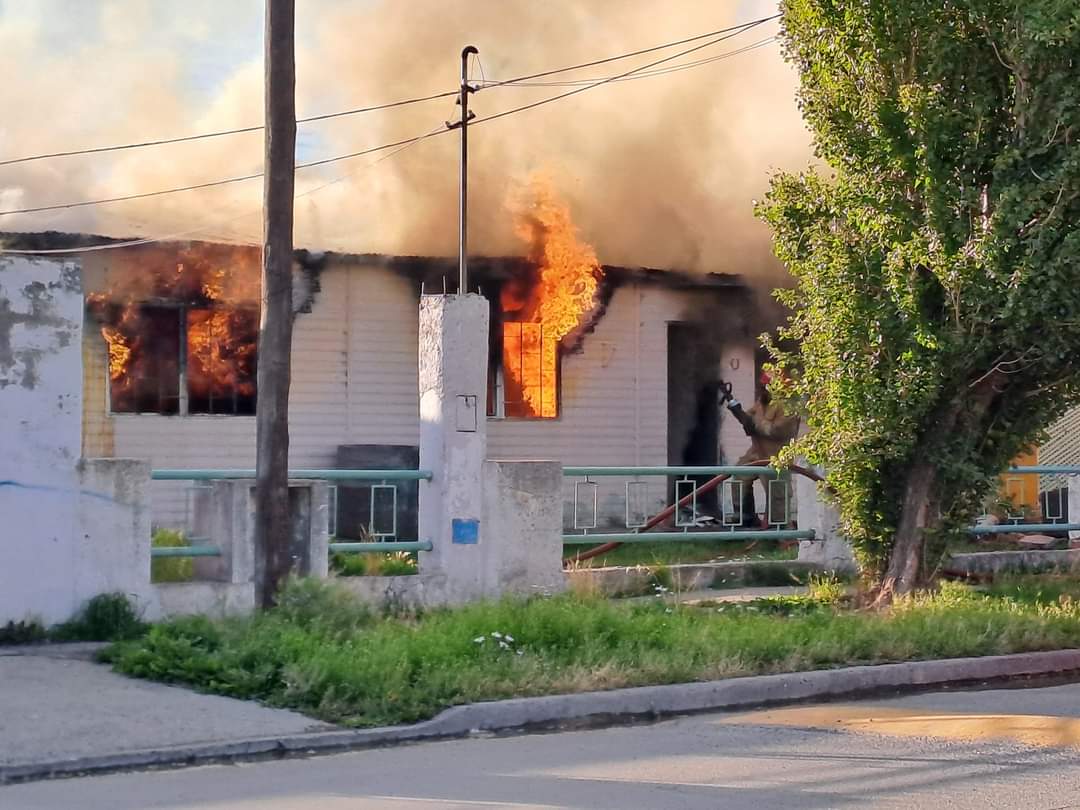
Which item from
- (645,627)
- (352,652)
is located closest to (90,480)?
(352,652)

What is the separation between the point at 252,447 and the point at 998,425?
10.0 metres

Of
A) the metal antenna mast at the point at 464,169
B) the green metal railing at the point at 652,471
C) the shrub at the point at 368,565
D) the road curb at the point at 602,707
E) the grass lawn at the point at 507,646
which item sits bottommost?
the road curb at the point at 602,707

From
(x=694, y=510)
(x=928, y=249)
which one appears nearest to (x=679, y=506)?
(x=694, y=510)

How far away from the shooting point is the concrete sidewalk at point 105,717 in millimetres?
6977

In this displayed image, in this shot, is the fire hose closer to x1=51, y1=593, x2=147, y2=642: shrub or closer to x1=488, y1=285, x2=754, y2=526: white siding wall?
x1=488, y1=285, x2=754, y2=526: white siding wall

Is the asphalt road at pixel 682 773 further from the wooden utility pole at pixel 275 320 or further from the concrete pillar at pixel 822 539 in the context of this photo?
the concrete pillar at pixel 822 539

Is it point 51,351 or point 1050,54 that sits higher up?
point 1050,54

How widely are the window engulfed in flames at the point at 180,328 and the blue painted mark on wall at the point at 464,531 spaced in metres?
7.28

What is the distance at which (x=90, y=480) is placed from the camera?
9852 mm

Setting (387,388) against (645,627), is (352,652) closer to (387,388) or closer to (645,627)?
(645,627)

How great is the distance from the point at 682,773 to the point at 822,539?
7493 millimetres

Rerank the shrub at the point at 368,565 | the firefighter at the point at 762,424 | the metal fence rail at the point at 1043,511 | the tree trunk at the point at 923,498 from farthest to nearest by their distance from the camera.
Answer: the firefighter at the point at 762,424 → the metal fence rail at the point at 1043,511 → the tree trunk at the point at 923,498 → the shrub at the point at 368,565

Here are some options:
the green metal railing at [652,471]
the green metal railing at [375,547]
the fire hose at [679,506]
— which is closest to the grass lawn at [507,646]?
the green metal railing at [375,547]

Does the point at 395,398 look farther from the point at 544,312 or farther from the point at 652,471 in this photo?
the point at 652,471
